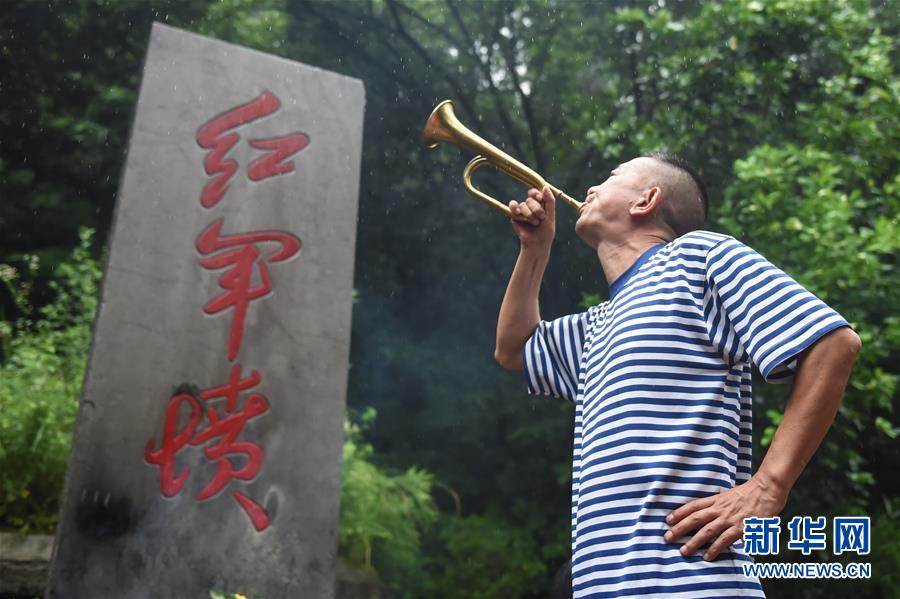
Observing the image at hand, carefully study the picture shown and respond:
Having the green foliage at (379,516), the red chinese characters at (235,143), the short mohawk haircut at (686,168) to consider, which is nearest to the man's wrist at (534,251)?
the short mohawk haircut at (686,168)

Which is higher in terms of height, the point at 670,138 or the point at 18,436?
the point at 670,138

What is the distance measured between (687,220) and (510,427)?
26.0 feet

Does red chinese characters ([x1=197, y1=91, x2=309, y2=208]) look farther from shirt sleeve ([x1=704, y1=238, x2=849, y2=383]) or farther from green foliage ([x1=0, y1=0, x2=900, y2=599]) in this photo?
shirt sleeve ([x1=704, y1=238, x2=849, y2=383])

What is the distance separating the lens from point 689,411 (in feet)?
5.02

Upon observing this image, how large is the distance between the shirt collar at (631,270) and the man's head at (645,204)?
0.31 feet

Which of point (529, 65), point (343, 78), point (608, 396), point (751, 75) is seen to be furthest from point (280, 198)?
point (529, 65)

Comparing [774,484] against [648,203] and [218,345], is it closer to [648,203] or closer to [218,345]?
[648,203]

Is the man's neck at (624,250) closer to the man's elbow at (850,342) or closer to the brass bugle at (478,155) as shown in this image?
the brass bugle at (478,155)

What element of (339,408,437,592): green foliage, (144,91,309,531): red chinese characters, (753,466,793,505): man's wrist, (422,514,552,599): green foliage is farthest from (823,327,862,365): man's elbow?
(422,514,552,599): green foliage

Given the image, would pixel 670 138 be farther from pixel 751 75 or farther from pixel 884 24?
pixel 884 24

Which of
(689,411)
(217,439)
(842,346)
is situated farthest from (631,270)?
(217,439)

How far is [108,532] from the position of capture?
4289 millimetres

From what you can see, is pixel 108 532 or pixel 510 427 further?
pixel 510 427

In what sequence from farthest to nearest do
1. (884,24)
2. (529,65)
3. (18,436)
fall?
(529,65) → (884,24) → (18,436)
